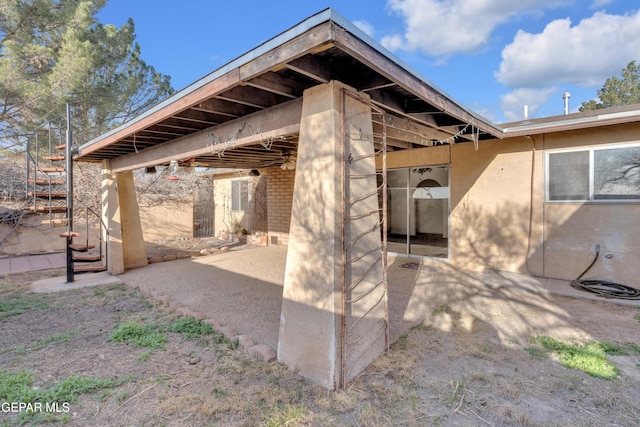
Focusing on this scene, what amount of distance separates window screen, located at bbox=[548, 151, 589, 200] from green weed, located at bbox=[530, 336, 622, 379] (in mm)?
2969

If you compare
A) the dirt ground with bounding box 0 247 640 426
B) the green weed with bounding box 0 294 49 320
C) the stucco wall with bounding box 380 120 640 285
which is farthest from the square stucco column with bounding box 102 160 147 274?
the stucco wall with bounding box 380 120 640 285

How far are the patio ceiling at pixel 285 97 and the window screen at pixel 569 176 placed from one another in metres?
1.24

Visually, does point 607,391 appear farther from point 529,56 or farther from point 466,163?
point 529,56

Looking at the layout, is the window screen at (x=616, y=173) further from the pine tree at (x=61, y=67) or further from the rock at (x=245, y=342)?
the pine tree at (x=61, y=67)

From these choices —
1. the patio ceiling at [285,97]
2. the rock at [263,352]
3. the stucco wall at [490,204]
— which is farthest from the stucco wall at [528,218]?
the rock at [263,352]

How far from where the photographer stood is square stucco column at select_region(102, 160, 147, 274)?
271 inches

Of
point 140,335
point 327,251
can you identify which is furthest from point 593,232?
point 140,335

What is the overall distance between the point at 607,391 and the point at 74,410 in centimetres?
416

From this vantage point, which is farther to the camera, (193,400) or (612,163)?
(612,163)

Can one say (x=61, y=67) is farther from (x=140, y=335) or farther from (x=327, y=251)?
(x=327, y=251)

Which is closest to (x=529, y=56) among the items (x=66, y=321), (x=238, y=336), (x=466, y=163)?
(x=466, y=163)

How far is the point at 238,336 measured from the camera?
351cm

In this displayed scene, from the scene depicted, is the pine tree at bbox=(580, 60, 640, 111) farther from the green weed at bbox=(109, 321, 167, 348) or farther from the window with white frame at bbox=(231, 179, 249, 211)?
the green weed at bbox=(109, 321, 167, 348)

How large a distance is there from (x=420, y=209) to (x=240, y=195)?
6987 mm
